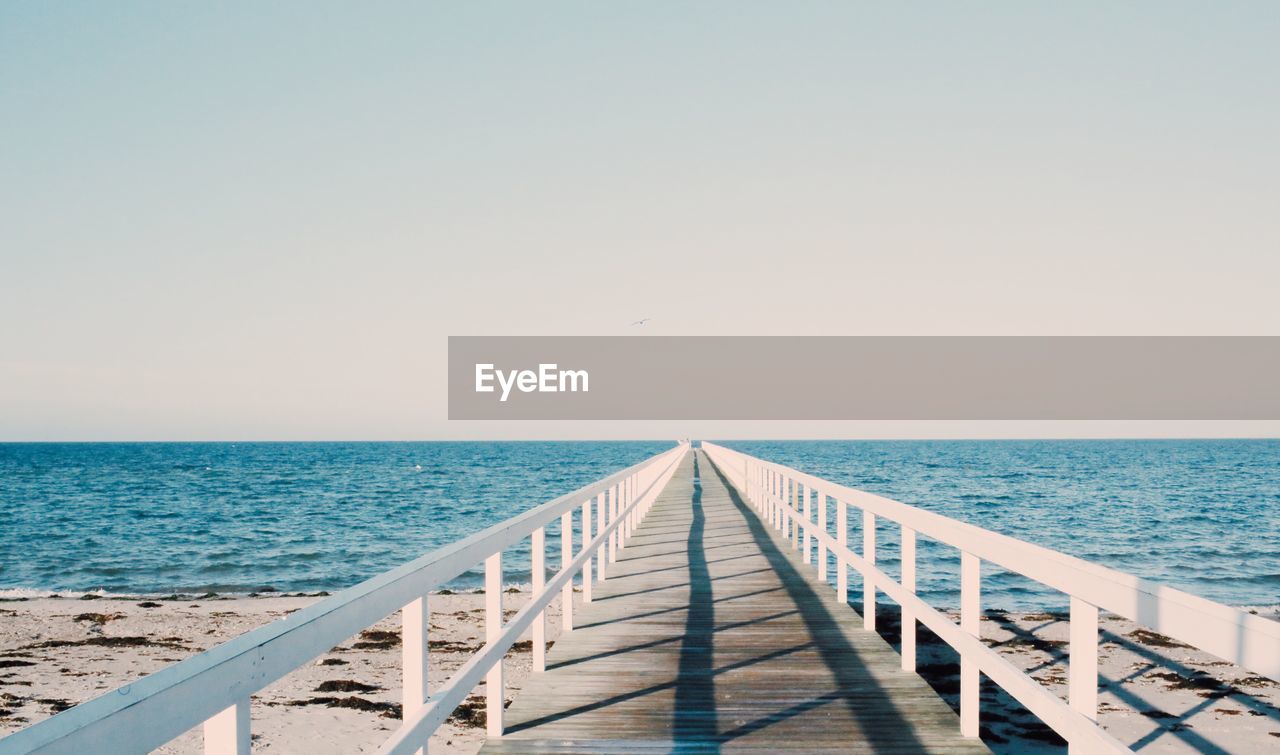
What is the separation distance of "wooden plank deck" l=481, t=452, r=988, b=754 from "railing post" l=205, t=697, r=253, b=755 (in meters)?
3.10

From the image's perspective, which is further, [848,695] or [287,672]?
[848,695]

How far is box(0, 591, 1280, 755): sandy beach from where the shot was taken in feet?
34.3

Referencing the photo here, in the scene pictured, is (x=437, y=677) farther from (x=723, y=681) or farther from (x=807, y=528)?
(x=723, y=681)

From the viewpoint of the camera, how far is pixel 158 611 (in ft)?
64.8

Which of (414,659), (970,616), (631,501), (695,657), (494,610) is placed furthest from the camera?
(631,501)

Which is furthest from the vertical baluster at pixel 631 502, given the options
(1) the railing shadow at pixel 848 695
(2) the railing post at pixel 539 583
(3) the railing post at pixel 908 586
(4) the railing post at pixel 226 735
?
(4) the railing post at pixel 226 735

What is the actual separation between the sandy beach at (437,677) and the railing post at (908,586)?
154 inches

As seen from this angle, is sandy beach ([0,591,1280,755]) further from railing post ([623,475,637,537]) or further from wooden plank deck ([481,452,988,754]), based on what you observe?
wooden plank deck ([481,452,988,754])

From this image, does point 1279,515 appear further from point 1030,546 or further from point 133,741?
point 133,741

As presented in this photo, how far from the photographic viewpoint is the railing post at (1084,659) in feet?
10.7

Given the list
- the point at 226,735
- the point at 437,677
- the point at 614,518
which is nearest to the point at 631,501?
the point at 614,518

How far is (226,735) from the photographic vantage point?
6.97 feet

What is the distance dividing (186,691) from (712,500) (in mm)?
23272

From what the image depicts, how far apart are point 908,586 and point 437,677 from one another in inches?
322
